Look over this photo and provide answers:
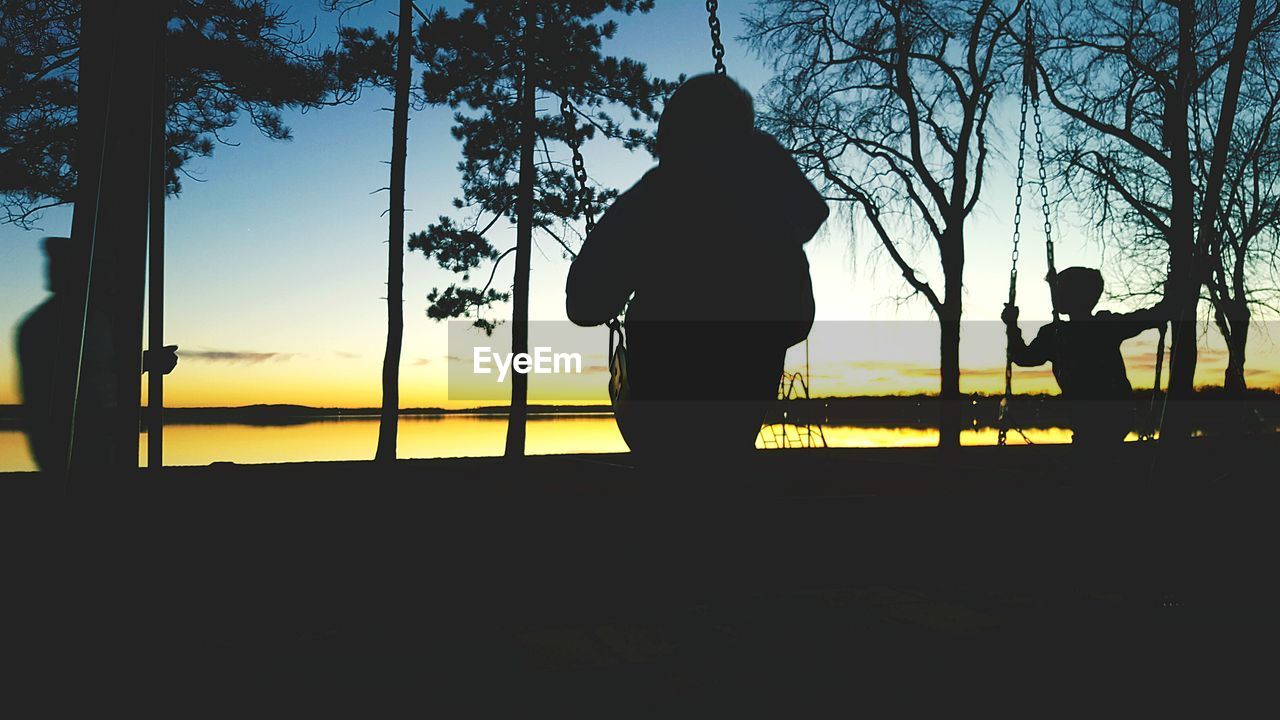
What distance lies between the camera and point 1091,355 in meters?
5.16

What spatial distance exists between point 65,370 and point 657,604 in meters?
2.01

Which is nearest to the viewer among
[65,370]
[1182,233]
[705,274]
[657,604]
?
[705,274]

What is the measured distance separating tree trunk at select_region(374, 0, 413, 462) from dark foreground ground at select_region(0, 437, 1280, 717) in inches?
246

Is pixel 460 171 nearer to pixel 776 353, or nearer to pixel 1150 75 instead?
pixel 1150 75

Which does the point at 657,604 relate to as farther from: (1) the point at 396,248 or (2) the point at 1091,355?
(1) the point at 396,248

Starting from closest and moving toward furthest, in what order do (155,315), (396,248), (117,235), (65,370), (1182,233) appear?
1. (65,370)
2. (117,235)
3. (155,315)
4. (1182,233)
5. (396,248)

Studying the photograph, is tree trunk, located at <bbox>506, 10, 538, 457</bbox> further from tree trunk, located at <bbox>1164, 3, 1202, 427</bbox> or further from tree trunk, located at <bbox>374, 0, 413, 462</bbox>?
tree trunk, located at <bbox>1164, 3, 1202, 427</bbox>

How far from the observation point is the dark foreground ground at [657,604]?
256 cm

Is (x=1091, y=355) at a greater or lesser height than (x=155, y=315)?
lesser

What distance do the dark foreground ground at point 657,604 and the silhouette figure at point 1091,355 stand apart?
200mm

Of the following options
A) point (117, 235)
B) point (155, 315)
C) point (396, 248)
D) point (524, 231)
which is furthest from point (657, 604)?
point (524, 231)

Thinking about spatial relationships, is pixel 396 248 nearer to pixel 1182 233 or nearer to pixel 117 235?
pixel 117 235

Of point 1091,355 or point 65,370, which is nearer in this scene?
point 65,370

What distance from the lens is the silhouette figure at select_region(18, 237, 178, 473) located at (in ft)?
8.55
